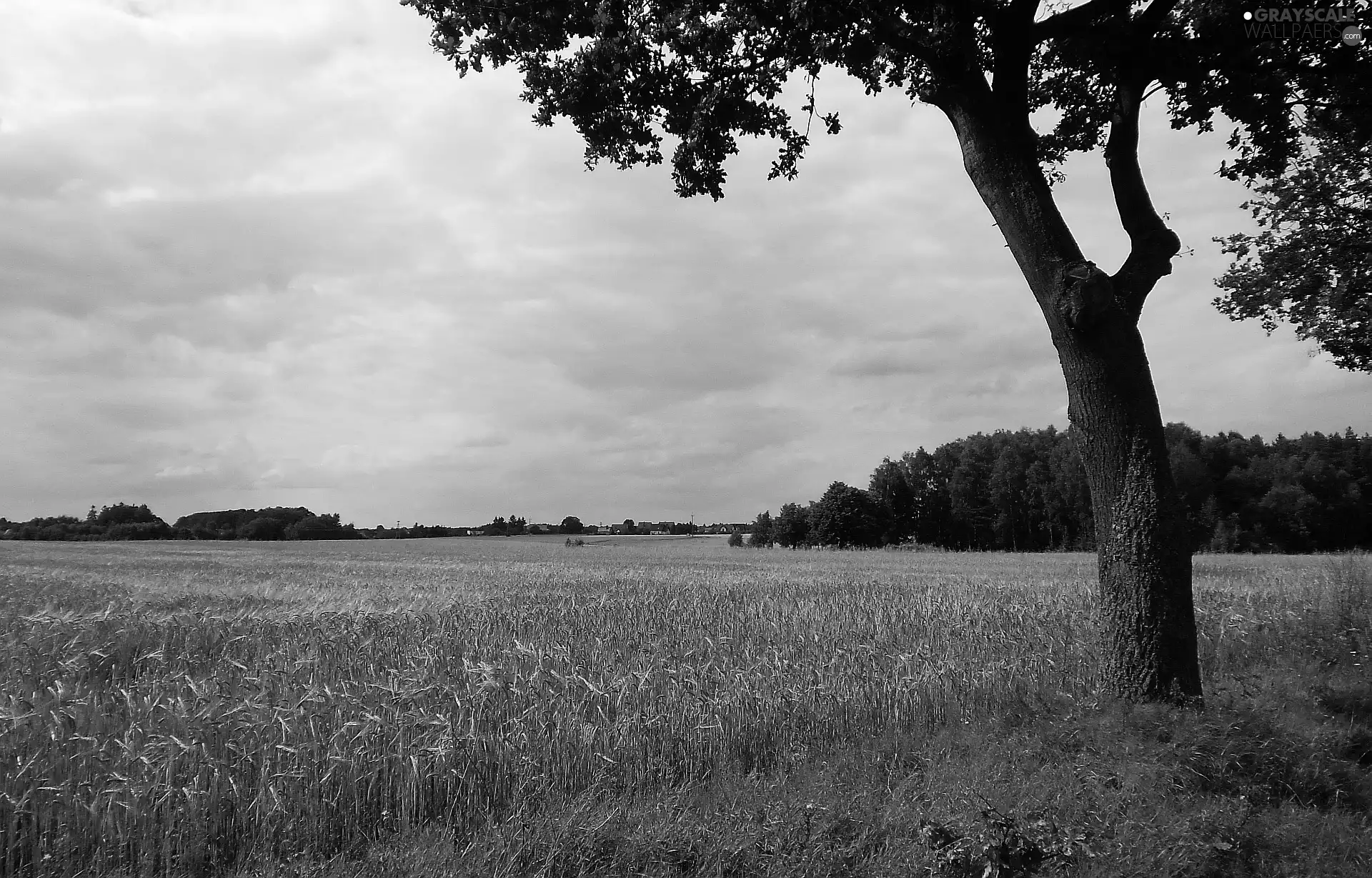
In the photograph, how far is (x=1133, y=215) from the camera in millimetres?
8328

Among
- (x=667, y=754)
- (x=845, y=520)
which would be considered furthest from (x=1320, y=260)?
(x=845, y=520)

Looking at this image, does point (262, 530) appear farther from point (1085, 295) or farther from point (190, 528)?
point (1085, 295)

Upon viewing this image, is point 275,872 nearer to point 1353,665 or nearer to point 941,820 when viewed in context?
point 941,820

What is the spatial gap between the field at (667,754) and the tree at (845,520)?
73759mm

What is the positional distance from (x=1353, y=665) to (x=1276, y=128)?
22.7 ft

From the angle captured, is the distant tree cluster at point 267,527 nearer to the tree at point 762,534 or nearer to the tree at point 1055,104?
the tree at point 762,534

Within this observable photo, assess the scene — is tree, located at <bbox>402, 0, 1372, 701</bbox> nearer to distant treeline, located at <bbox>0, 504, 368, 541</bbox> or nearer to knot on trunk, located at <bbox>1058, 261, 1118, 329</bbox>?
knot on trunk, located at <bbox>1058, 261, 1118, 329</bbox>

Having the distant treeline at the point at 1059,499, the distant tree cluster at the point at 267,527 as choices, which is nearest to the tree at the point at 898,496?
the distant treeline at the point at 1059,499

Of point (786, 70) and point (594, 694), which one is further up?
point (786, 70)

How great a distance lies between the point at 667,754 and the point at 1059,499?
8781cm

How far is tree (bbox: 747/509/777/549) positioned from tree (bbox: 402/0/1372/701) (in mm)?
82230

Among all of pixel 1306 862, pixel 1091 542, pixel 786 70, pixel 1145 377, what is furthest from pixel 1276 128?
pixel 1091 542

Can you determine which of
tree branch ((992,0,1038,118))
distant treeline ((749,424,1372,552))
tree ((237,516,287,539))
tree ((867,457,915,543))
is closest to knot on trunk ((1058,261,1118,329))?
tree branch ((992,0,1038,118))

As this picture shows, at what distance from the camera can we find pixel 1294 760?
21.5 feet
